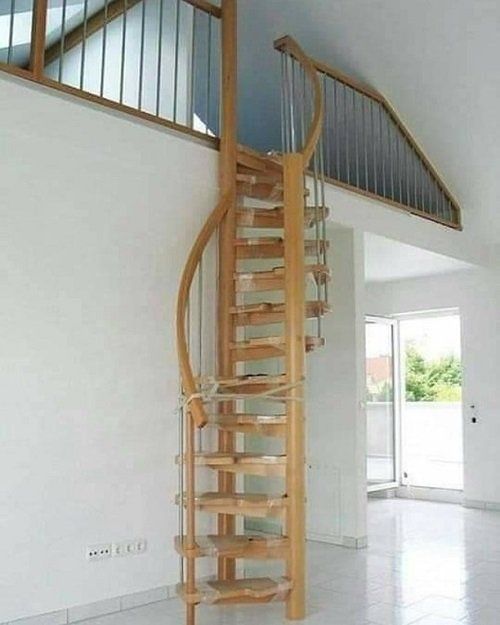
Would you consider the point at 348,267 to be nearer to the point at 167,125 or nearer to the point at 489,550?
the point at 167,125

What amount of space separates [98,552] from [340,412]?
2.57 metres

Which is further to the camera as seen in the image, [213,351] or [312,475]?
[312,475]

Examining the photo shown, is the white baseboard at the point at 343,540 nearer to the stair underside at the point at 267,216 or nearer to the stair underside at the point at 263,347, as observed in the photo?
the stair underside at the point at 263,347

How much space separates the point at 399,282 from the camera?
328 inches

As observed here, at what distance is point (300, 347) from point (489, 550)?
2.63 metres

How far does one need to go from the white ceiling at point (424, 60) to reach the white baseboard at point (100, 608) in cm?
444

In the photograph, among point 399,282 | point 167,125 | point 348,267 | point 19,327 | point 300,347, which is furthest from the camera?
point 399,282

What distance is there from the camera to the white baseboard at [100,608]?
3.55 m

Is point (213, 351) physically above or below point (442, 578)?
above

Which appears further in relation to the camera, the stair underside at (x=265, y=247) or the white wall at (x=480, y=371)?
the white wall at (x=480, y=371)

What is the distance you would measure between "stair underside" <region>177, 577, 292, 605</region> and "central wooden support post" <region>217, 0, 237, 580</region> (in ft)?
1.70

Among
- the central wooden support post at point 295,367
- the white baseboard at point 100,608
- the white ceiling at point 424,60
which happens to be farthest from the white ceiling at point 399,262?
the white baseboard at point 100,608

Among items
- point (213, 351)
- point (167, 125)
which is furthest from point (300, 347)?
point (167, 125)

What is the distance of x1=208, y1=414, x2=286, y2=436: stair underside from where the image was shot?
3.96m
